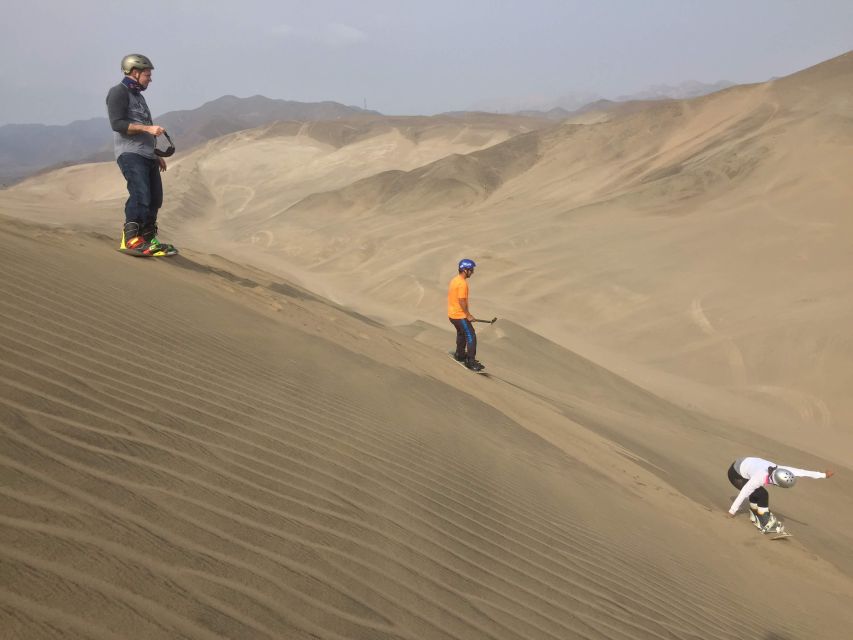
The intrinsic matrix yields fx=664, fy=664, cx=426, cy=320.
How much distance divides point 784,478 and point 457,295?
3.83m

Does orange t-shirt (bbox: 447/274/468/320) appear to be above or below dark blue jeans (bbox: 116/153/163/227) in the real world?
below

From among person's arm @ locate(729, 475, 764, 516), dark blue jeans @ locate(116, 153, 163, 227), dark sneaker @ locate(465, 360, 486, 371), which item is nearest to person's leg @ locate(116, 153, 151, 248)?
dark blue jeans @ locate(116, 153, 163, 227)

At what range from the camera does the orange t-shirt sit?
7.80m

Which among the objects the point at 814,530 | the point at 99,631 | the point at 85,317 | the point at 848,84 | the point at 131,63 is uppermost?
the point at 848,84

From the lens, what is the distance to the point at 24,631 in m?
1.57

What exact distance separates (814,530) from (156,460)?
6.39 meters

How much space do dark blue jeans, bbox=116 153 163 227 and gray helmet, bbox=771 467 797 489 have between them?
593 cm

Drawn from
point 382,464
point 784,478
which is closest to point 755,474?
point 784,478

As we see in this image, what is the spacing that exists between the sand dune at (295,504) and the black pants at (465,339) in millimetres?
1919

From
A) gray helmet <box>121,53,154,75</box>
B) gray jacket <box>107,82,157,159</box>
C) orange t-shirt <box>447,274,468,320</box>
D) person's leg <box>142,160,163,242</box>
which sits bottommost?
orange t-shirt <box>447,274,468,320</box>

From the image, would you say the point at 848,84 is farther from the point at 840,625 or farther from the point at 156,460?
the point at 156,460

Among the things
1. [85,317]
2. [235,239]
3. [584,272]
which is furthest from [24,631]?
[235,239]

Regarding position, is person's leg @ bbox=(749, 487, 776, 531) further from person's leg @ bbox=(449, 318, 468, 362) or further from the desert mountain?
the desert mountain

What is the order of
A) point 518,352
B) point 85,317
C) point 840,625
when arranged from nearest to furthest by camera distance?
point 85,317
point 840,625
point 518,352
